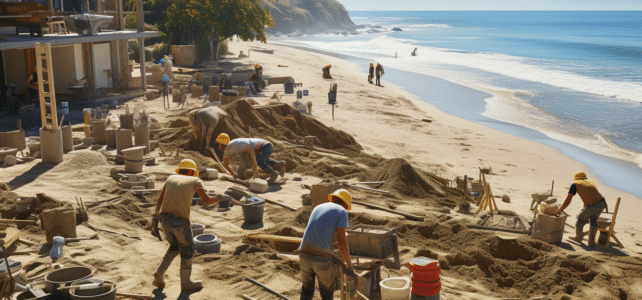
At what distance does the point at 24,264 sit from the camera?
7219 mm

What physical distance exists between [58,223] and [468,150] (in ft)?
42.6

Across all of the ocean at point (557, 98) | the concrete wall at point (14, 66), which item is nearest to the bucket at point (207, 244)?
the ocean at point (557, 98)

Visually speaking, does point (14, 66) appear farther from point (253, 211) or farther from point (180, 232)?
point (180, 232)

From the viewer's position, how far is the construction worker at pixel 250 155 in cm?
1188

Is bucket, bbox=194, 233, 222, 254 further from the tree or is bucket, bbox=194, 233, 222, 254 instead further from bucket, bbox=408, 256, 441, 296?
the tree

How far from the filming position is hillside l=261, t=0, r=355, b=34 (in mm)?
123188

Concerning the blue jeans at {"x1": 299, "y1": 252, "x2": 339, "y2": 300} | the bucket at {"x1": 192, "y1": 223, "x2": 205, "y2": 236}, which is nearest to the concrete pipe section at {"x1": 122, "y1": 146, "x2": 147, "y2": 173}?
the bucket at {"x1": 192, "y1": 223, "x2": 205, "y2": 236}

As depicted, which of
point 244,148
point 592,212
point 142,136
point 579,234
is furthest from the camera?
point 142,136

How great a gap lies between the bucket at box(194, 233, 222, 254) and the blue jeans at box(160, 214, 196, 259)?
139cm

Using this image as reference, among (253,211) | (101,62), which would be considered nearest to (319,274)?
(253,211)

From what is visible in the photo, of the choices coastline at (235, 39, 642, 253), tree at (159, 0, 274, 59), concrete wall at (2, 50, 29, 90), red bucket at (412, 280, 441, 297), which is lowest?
coastline at (235, 39, 642, 253)

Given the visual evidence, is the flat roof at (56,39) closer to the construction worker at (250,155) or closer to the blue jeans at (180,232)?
the construction worker at (250,155)

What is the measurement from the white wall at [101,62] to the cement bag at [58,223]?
15.4 metres

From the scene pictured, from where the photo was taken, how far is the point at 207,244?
26.7 feet
